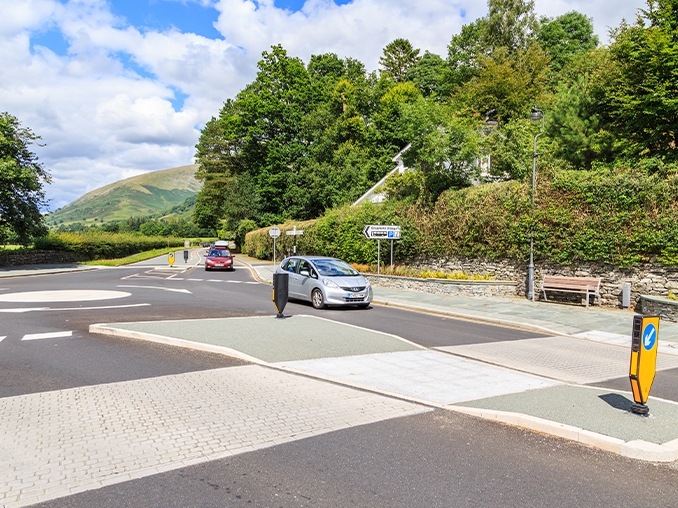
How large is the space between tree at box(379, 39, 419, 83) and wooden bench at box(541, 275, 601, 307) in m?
52.7

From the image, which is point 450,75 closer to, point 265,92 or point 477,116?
point 265,92

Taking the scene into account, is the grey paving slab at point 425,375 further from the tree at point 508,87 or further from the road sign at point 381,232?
the tree at point 508,87

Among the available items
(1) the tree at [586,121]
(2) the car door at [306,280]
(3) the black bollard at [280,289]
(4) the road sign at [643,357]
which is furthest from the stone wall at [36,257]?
(4) the road sign at [643,357]

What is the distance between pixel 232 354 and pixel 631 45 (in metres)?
18.9

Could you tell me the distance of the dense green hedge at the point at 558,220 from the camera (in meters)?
14.0

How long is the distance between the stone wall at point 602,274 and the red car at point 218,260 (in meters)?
18.1

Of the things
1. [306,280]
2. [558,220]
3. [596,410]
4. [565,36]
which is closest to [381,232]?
[306,280]

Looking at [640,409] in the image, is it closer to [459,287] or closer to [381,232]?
[459,287]

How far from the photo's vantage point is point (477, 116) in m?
24.0

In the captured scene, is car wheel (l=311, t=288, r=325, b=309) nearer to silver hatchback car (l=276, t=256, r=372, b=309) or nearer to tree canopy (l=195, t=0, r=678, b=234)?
silver hatchback car (l=276, t=256, r=372, b=309)

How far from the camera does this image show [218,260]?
1282 inches

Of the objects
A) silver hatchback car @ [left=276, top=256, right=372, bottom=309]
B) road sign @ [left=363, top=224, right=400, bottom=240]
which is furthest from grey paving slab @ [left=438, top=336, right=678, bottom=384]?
road sign @ [left=363, top=224, right=400, bottom=240]

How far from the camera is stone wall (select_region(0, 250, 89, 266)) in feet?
99.7

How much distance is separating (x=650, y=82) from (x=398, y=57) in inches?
2011
